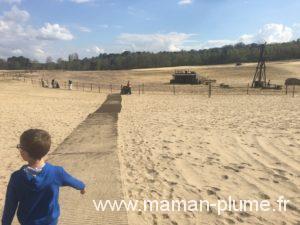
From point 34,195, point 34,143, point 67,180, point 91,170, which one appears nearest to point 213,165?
point 91,170

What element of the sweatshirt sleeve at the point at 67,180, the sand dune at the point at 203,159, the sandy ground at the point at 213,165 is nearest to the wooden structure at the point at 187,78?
the sand dune at the point at 203,159

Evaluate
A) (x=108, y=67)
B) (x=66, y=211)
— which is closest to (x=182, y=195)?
(x=66, y=211)

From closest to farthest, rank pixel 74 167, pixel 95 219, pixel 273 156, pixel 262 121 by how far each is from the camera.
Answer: pixel 95 219 < pixel 74 167 < pixel 273 156 < pixel 262 121

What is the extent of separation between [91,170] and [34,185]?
5070mm

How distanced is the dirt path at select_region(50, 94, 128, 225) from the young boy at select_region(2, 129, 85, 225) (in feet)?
7.07

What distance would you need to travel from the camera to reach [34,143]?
3.43 metres

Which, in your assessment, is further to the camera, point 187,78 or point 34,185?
point 187,78

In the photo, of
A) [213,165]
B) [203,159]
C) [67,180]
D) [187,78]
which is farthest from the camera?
[187,78]

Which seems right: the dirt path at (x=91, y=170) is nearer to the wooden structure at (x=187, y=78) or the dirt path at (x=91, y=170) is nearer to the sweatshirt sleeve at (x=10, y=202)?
the sweatshirt sleeve at (x=10, y=202)

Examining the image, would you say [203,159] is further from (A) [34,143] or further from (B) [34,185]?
(A) [34,143]

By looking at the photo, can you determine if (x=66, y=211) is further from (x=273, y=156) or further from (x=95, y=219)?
(x=273, y=156)

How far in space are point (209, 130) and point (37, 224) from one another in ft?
36.7

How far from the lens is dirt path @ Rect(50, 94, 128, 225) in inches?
235

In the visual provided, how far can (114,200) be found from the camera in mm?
6574
